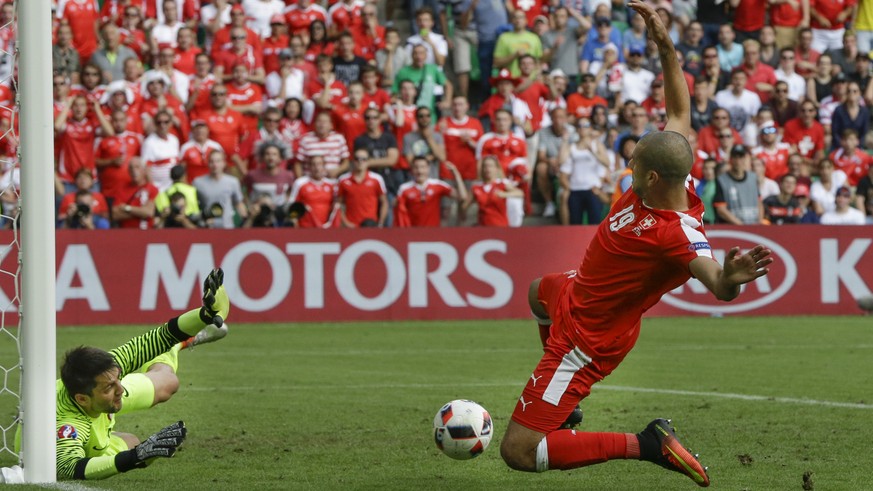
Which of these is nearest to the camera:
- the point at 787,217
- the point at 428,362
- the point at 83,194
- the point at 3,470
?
the point at 3,470

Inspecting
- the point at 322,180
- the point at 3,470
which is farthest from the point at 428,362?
the point at 3,470

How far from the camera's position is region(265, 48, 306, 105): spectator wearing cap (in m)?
19.6

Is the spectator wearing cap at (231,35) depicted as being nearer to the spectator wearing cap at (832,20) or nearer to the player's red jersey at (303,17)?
the player's red jersey at (303,17)

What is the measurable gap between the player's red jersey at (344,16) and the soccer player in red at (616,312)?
571 inches

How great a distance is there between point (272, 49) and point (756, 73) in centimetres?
747

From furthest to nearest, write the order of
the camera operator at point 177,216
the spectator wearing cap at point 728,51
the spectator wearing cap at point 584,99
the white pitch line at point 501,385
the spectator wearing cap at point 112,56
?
the spectator wearing cap at point 728,51 → the spectator wearing cap at point 584,99 → the spectator wearing cap at point 112,56 → the camera operator at point 177,216 → the white pitch line at point 501,385

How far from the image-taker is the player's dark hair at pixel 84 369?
7.05 meters

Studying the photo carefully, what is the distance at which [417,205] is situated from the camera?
18359mm

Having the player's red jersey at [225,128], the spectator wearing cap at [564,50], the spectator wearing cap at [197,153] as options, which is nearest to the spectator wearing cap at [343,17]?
the player's red jersey at [225,128]

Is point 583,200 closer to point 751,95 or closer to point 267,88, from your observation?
point 751,95

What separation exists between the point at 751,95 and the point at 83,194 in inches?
390

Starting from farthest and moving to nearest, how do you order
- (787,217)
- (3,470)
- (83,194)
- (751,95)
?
(751,95) < (787,217) < (83,194) < (3,470)

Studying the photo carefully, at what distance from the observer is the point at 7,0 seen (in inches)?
785

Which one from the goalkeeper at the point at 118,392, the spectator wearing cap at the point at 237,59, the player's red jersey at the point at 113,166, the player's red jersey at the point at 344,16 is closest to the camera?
the goalkeeper at the point at 118,392
